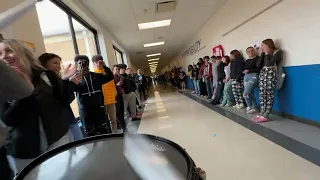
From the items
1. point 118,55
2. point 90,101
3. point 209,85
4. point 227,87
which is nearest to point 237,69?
point 227,87

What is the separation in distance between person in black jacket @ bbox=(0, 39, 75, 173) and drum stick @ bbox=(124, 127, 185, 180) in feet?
2.51

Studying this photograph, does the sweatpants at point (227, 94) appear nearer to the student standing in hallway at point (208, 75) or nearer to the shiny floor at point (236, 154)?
the student standing in hallway at point (208, 75)

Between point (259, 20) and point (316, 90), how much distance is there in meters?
1.91

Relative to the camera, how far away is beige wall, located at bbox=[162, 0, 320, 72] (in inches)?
130

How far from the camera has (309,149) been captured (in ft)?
8.06

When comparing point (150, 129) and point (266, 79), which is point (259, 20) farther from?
point (150, 129)

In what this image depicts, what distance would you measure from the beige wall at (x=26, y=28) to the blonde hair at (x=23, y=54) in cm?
71

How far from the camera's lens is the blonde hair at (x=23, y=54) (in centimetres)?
120

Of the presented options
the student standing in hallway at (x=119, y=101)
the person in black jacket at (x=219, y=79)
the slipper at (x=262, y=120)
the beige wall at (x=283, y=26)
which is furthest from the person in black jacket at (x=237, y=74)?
the student standing in hallway at (x=119, y=101)

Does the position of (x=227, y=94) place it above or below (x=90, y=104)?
below

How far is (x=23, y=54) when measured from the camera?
4.19 ft

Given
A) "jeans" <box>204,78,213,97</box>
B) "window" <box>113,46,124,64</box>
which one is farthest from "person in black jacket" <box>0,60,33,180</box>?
"window" <box>113,46,124,64</box>

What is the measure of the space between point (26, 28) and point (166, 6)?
4.10m

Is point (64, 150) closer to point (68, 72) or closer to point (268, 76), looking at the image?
point (68, 72)
